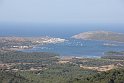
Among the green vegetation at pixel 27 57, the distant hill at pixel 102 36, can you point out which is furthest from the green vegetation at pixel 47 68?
the distant hill at pixel 102 36

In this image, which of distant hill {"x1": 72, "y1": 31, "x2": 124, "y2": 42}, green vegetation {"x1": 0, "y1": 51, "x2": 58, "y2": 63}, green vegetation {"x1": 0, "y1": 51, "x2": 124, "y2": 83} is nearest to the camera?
green vegetation {"x1": 0, "y1": 51, "x2": 124, "y2": 83}

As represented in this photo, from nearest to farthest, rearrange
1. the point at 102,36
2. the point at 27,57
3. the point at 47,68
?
1. the point at 47,68
2. the point at 27,57
3. the point at 102,36

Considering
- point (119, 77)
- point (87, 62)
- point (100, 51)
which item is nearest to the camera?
point (119, 77)

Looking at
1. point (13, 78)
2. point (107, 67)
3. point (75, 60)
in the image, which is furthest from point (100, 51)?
point (13, 78)

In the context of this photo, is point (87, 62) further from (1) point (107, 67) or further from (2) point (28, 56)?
(2) point (28, 56)

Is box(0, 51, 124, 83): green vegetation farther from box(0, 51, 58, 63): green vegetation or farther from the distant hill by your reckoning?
the distant hill

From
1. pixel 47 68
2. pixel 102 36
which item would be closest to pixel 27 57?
pixel 47 68

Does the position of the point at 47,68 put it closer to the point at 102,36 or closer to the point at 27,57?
the point at 27,57

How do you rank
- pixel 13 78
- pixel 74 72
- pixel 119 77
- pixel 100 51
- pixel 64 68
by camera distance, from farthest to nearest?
pixel 100 51
pixel 64 68
pixel 74 72
pixel 13 78
pixel 119 77

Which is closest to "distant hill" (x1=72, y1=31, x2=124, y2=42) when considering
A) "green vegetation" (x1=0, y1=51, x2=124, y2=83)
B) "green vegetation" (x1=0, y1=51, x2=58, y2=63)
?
"green vegetation" (x1=0, y1=51, x2=124, y2=83)

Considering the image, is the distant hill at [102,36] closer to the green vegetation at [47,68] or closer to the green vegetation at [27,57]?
the green vegetation at [47,68]

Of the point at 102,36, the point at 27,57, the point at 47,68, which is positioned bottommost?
the point at 47,68
